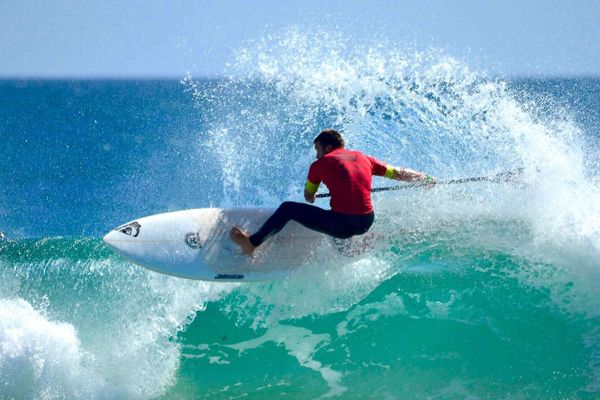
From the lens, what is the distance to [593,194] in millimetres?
7508

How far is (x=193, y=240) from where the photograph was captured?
21.4 feet

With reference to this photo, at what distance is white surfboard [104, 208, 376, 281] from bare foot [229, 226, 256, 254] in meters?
0.11

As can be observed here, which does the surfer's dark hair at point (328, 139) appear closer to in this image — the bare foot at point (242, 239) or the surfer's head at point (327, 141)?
the surfer's head at point (327, 141)

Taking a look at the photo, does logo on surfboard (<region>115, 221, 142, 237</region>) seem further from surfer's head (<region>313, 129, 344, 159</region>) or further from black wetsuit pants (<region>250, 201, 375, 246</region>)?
surfer's head (<region>313, 129, 344, 159</region>)

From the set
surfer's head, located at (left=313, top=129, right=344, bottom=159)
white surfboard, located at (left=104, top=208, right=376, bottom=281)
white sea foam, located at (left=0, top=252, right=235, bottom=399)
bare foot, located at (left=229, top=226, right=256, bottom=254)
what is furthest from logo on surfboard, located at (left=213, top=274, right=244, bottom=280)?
surfer's head, located at (left=313, top=129, right=344, bottom=159)

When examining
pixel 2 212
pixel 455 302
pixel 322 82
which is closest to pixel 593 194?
pixel 455 302

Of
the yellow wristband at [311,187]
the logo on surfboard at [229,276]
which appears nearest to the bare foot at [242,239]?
the logo on surfboard at [229,276]

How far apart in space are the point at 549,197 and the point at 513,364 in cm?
237

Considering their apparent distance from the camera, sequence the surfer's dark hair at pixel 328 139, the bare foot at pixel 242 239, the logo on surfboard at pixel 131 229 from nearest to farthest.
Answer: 1. the surfer's dark hair at pixel 328 139
2. the bare foot at pixel 242 239
3. the logo on surfboard at pixel 131 229

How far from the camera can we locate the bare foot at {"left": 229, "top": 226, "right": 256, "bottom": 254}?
6.38 meters

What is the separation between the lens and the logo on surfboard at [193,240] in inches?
257

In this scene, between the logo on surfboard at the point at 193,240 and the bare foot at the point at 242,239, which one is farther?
the logo on surfboard at the point at 193,240

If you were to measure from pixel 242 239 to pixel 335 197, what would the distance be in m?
1.03

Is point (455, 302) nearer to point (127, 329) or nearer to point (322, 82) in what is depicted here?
point (127, 329)
